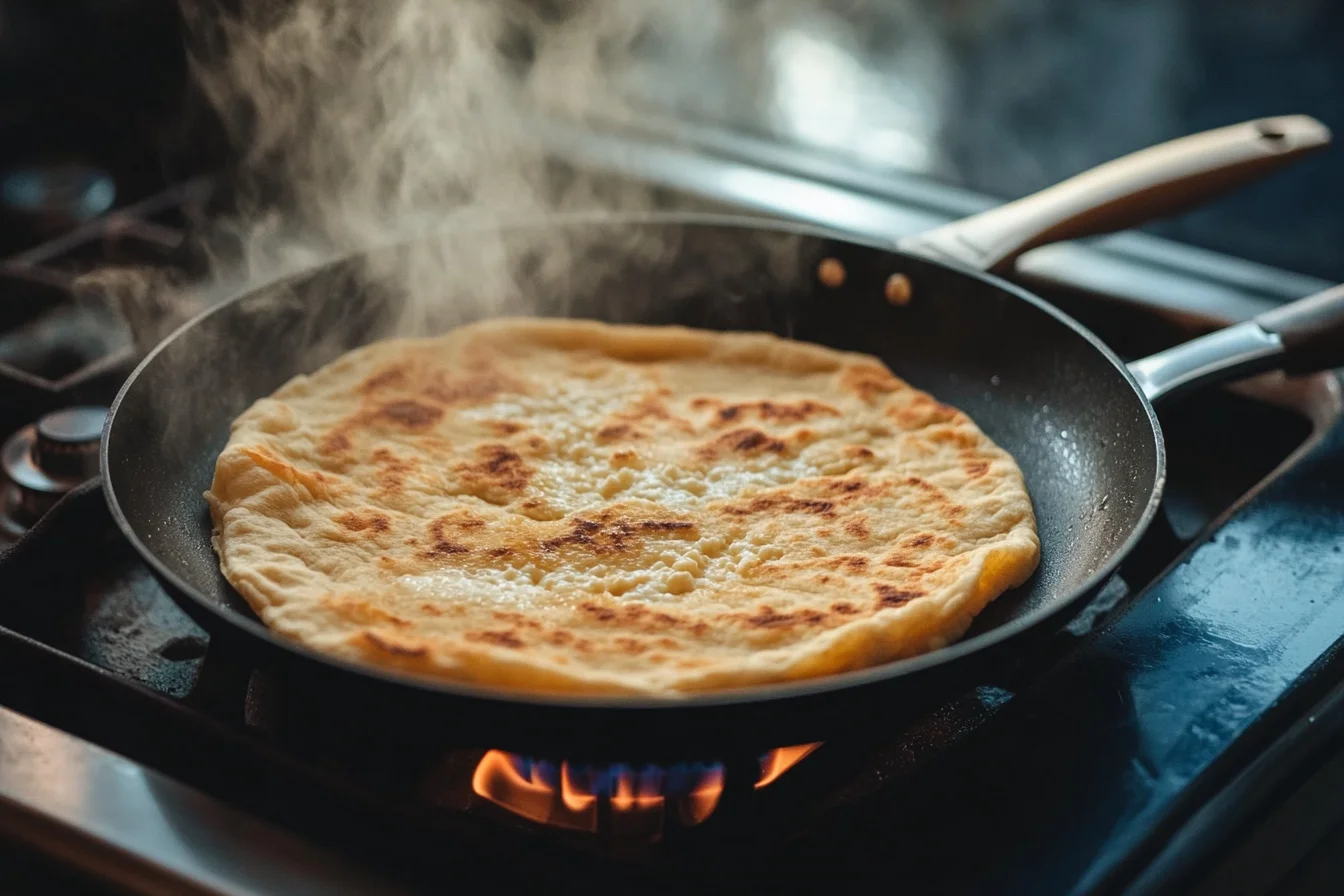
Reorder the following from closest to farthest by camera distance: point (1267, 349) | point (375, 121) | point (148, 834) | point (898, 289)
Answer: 1. point (148, 834)
2. point (1267, 349)
3. point (898, 289)
4. point (375, 121)

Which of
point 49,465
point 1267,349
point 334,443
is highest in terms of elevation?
point 1267,349

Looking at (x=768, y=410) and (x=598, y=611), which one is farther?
(x=768, y=410)

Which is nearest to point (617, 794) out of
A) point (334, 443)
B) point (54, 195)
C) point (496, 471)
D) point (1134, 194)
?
Result: point (496, 471)

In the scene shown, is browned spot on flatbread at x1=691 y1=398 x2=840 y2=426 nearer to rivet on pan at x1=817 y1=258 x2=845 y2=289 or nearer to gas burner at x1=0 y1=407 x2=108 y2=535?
rivet on pan at x1=817 y1=258 x2=845 y2=289

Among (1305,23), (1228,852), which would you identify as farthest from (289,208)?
(1305,23)

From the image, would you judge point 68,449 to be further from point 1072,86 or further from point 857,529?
point 1072,86

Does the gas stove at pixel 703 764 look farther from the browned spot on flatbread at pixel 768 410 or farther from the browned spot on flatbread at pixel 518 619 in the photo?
the browned spot on flatbread at pixel 768 410

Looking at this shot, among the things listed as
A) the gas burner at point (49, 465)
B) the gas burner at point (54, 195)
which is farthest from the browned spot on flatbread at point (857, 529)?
the gas burner at point (54, 195)
